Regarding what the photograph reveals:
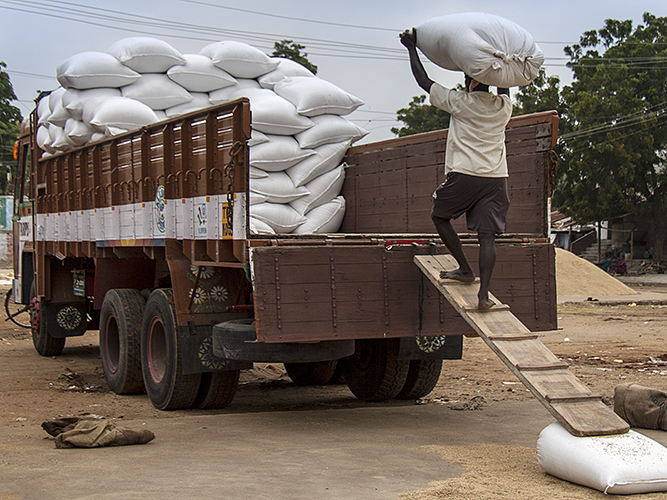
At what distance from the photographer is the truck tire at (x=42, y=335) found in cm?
941

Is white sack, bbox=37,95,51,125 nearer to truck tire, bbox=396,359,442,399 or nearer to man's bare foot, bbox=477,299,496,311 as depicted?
truck tire, bbox=396,359,442,399

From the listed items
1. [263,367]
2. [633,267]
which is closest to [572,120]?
[633,267]

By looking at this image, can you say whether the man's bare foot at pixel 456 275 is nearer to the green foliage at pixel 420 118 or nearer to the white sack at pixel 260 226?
the white sack at pixel 260 226

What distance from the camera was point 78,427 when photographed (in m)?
4.83

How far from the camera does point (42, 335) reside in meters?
9.48

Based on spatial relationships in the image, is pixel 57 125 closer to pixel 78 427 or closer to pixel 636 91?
pixel 78 427

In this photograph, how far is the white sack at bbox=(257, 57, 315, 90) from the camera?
7953mm

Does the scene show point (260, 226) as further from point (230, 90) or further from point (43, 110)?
point (43, 110)

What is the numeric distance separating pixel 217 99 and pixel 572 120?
22.4 m

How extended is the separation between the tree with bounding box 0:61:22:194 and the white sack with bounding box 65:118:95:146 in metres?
31.8

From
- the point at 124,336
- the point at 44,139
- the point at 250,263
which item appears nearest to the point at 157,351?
the point at 124,336

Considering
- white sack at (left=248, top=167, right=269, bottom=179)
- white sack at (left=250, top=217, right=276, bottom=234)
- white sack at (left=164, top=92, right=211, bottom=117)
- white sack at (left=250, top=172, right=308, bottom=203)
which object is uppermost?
white sack at (left=164, top=92, right=211, bottom=117)

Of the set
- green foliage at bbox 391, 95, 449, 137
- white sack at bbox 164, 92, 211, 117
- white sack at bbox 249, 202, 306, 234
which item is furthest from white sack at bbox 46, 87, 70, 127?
green foliage at bbox 391, 95, 449, 137

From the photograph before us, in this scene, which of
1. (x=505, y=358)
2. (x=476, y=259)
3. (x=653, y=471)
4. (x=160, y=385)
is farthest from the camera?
(x=160, y=385)
